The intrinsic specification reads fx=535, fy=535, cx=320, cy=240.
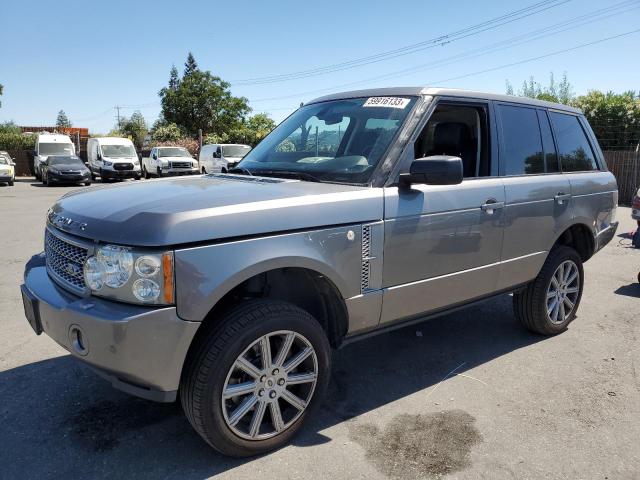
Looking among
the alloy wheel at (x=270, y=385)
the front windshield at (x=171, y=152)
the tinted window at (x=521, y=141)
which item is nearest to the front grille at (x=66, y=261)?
the alloy wheel at (x=270, y=385)

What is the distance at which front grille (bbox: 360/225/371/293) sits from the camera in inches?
122

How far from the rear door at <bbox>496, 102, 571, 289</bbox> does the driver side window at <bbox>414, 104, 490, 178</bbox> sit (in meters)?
0.16

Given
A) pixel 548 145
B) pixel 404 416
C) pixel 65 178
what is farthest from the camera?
pixel 65 178

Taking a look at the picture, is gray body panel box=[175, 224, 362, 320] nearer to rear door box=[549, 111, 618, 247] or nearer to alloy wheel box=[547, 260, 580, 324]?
alloy wheel box=[547, 260, 580, 324]

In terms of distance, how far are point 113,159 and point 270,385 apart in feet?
82.5

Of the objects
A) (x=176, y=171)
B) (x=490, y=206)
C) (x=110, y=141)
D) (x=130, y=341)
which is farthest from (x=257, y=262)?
(x=110, y=141)

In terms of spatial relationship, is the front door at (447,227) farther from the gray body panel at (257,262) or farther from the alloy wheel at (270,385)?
the alloy wheel at (270,385)

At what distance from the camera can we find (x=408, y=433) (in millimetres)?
3184

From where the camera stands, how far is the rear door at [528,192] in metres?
4.11

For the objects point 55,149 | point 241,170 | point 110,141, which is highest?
point 110,141

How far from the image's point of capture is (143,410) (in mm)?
3389

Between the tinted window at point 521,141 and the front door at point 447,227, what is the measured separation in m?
0.19

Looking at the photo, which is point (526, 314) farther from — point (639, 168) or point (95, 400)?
point (639, 168)

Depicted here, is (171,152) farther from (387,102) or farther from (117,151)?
(387,102)
